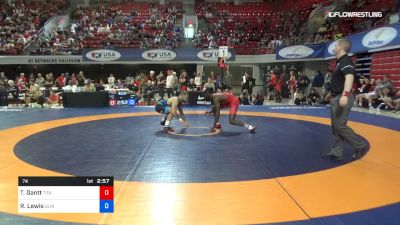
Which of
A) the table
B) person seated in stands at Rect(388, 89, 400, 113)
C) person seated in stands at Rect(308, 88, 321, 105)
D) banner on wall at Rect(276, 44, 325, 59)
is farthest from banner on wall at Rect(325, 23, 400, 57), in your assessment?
the table

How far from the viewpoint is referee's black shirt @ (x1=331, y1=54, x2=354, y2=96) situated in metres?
4.69

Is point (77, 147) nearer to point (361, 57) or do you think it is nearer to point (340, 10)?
point (361, 57)

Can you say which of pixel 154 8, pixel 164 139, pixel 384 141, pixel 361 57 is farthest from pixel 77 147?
pixel 154 8

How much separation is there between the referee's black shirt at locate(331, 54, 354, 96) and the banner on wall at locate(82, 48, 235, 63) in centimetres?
1526

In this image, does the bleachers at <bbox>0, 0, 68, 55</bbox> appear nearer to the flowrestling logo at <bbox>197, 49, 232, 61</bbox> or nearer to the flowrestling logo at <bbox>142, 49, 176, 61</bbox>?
the flowrestling logo at <bbox>142, 49, 176, 61</bbox>

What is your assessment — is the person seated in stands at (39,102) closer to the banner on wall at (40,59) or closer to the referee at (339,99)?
the banner on wall at (40,59)

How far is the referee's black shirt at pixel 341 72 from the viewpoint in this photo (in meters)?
4.69

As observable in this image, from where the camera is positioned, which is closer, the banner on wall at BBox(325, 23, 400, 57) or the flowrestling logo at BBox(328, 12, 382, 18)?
the banner on wall at BBox(325, 23, 400, 57)

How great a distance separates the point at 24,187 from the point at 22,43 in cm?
2165

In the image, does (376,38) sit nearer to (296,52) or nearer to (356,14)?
(356,14)

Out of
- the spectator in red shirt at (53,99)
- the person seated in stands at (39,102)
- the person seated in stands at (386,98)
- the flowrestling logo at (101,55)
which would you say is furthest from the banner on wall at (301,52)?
the person seated in stands at (39,102)

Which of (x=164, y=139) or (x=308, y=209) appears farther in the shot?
(x=164, y=139)

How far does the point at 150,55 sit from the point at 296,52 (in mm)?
8031

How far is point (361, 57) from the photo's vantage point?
49.5ft
